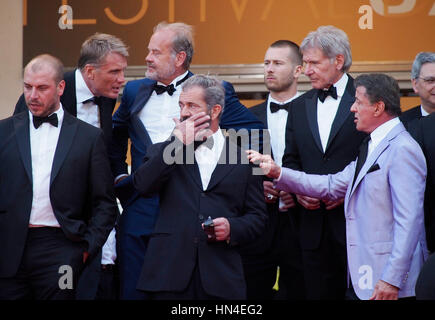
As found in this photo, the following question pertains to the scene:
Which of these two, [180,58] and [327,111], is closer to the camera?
[327,111]

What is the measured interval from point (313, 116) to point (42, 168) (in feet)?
5.93

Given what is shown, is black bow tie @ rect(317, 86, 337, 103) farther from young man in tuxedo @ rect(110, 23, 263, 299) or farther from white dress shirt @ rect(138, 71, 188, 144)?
white dress shirt @ rect(138, 71, 188, 144)

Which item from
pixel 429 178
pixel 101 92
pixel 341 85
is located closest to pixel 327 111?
pixel 341 85

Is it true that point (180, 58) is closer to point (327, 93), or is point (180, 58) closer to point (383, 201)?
point (327, 93)

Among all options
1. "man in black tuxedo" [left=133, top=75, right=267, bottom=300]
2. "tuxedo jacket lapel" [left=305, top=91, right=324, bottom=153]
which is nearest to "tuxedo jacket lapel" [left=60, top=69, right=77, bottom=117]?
"man in black tuxedo" [left=133, top=75, right=267, bottom=300]

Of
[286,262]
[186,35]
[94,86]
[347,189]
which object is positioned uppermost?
[186,35]

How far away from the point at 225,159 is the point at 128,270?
1.13m

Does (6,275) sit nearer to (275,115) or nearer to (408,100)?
(275,115)

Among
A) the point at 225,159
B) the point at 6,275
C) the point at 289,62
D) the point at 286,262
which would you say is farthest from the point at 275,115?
the point at 6,275

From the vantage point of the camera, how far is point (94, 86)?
19.1ft

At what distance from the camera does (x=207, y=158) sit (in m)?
4.84

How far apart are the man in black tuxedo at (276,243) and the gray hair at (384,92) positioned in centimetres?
100

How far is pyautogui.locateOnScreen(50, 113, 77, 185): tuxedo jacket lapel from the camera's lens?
4.88m

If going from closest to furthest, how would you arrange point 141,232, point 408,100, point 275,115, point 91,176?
point 91,176, point 141,232, point 275,115, point 408,100
